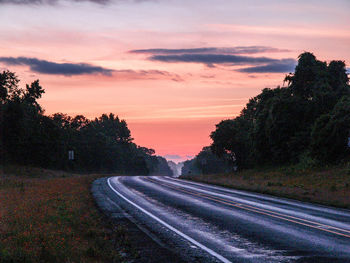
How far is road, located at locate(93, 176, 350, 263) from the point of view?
985cm

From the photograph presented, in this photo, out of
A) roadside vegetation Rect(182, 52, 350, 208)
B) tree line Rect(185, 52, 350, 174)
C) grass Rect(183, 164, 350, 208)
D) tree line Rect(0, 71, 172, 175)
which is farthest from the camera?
tree line Rect(0, 71, 172, 175)

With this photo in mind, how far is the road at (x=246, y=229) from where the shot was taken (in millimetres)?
9849

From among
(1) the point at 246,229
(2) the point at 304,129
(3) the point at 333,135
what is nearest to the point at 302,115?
(2) the point at 304,129

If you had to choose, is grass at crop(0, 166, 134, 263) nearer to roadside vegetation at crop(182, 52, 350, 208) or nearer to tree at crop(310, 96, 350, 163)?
roadside vegetation at crop(182, 52, 350, 208)

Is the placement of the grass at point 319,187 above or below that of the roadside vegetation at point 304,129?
below

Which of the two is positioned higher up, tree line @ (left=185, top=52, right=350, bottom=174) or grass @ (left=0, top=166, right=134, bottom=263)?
tree line @ (left=185, top=52, right=350, bottom=174)

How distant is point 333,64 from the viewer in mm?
54062

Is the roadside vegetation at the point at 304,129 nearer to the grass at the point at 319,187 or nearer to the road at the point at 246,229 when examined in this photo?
the grass at the point at 319,187

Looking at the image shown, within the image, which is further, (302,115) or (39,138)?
(39,138)

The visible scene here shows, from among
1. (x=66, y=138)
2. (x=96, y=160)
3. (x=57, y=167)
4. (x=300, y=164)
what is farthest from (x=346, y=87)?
(x=96, y=160)

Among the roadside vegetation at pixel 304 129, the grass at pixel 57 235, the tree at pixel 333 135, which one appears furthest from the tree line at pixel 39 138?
the grass at pixel 57 235

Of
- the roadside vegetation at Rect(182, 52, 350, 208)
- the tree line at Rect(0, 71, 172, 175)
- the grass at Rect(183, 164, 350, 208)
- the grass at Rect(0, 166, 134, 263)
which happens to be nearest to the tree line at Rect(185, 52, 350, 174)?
the roadside vegetation at Rect(182, 52, 350, 208)

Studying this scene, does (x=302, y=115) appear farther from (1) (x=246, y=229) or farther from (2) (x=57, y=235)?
(2) (x=57, y=235)

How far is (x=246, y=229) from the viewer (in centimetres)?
1320
